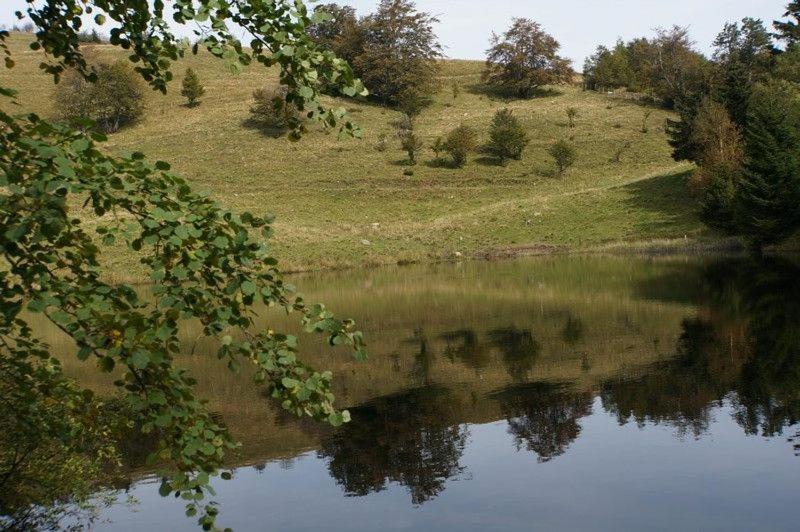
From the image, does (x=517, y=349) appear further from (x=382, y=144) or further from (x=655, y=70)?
(x=655, y=70)

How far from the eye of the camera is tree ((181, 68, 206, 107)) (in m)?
104

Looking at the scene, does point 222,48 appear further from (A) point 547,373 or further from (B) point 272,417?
(A) point 547,373

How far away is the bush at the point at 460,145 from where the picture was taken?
8369 centimetres

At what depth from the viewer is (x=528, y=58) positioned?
107875 millimetres

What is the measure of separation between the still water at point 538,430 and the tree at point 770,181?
54.7 ft

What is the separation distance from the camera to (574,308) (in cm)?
3628

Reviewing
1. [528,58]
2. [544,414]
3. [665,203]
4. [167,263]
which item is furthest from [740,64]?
[167,263]

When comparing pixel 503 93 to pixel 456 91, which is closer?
pixel 456 91

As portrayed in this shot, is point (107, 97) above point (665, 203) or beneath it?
above

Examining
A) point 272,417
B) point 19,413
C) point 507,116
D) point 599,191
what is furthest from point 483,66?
point 19,413

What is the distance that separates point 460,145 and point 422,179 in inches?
223

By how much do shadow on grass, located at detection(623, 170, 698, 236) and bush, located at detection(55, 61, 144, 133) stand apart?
55.3 m

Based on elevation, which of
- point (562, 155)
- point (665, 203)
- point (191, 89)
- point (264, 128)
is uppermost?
point (191, 89)

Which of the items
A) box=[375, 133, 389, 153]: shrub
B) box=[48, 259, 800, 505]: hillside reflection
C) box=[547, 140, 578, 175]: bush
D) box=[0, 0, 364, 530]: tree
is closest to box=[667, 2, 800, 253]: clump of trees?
box=[48, 259, 800, 505]: hillside reflection
